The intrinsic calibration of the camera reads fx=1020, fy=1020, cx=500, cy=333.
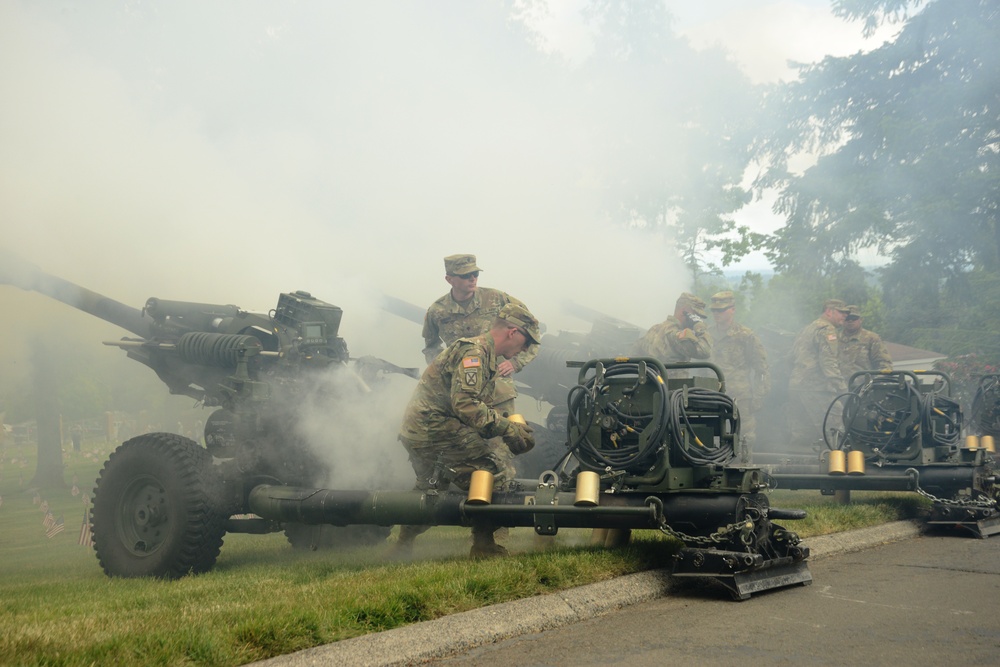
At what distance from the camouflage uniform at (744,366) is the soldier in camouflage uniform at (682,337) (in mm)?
829

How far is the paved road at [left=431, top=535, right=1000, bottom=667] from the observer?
4.29 meters

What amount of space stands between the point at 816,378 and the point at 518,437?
706cm

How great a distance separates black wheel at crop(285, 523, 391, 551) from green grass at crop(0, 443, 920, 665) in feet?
0.45

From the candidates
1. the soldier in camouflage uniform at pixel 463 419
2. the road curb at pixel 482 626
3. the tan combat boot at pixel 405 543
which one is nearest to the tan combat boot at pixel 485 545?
the soldier in camouflage uniform at pixel 463 419

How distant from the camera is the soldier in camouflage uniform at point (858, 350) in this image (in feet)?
40.4

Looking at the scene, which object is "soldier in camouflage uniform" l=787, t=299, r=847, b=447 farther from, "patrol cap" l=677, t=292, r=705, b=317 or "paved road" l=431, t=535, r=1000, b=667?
"paved road" l=431, t=535, r=1000, b=667

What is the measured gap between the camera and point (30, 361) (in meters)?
16.2

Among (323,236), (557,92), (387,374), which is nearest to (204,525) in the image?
(387,374)

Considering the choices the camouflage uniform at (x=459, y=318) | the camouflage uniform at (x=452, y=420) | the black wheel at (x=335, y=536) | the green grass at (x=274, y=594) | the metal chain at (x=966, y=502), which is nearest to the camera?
the green grass at (x=274, y=594)

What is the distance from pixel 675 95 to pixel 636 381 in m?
16.5

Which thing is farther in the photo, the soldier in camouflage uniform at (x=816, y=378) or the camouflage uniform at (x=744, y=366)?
the soldier in camouflage uniform at (x=816, y=378)

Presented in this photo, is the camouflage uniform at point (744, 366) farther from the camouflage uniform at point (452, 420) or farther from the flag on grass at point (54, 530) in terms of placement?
the flag on grass at point (54, 530)

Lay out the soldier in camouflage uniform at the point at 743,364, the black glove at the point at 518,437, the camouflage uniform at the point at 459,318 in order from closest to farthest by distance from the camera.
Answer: the black glove at the point at 518,437 < the camouflage uniform at the point at 459,318 < the soldier in camouflage uniform at the point at 743,364

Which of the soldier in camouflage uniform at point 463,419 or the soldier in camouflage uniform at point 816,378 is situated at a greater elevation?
the soldier in camouflage uniform at point 816,378
